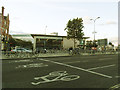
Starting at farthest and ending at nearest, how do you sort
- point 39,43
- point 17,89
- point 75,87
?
point 39,43 → point 75,87 → point 17,89

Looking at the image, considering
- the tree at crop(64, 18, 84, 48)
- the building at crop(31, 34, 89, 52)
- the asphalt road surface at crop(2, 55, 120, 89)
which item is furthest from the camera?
the building at crop(31, 34, 89, 52)

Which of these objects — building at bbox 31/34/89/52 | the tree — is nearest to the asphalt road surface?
the tree

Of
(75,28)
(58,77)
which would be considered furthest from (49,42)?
(58,77)

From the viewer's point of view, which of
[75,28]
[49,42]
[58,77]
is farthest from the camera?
[49,42]

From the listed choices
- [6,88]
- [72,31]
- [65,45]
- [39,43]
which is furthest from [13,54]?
[65,45]

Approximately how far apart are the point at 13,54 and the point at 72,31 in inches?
706

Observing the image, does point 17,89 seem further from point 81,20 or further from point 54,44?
point 54,44

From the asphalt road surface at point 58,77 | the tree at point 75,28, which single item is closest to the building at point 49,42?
the tree at point 75,28

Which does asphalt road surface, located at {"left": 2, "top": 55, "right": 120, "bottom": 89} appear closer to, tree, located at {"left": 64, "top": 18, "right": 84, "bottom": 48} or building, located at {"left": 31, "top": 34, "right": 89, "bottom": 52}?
tree, located at {"left": 64, "top": 18, "right": 84, "bottom": 48}

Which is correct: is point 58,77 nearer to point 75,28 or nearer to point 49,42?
point 75,28

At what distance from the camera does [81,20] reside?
2998 centimetres

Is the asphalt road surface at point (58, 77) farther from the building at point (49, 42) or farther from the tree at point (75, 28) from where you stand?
the building at point (49, 42)

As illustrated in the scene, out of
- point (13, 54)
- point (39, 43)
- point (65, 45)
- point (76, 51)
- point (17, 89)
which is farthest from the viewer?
point (65, 45)

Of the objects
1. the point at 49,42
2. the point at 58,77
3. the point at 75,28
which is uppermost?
the point at 75,28
